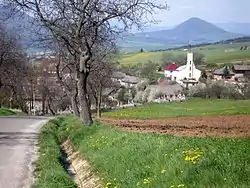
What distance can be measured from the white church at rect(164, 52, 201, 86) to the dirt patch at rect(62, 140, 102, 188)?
11372 centimetres

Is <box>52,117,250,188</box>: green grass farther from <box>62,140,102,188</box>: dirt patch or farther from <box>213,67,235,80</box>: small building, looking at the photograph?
<box>213,67,235,80</box>: small building

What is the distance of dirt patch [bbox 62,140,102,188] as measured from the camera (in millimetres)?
13984

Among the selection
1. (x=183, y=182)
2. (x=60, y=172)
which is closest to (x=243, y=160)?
(x=183, y=182)

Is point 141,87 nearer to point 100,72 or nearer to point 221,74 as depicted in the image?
point 221,74

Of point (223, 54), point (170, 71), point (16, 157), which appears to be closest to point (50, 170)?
point (16, 157)

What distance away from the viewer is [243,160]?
9734 mm

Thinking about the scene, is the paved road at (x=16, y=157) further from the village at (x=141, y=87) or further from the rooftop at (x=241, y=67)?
the rooftop at (x=241, y=67)

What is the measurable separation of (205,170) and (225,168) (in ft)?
1.22

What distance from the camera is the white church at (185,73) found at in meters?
139

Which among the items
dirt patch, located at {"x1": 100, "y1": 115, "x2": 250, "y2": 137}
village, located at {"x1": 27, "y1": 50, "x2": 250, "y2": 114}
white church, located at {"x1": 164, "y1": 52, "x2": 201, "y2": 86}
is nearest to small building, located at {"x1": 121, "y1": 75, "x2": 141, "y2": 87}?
village, located at {"x1": 27, "y1": 50, "x2": 250, "y2": 114}

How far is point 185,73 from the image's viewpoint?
154125 millimetres

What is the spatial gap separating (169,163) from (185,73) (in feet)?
474

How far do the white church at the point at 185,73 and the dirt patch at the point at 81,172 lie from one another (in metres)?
114

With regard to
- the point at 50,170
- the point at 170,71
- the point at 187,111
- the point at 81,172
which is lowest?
the point at 81,172
